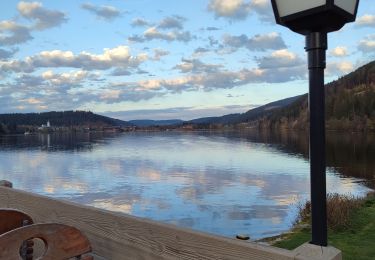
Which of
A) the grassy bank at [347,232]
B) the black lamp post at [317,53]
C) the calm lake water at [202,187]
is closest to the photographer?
the black lamp post at [317,53]

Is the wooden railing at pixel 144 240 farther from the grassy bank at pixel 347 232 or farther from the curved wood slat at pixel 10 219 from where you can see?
the grassy bank at pixel 347 232

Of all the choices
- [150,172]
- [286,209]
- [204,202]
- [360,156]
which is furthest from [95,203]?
[360,156]

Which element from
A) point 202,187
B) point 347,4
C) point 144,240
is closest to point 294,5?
point 347,4

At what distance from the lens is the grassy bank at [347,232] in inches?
584

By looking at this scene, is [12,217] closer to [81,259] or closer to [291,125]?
[81,259]

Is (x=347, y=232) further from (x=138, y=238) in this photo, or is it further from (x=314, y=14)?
(x=314, y=14)

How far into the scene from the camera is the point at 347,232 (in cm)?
1791

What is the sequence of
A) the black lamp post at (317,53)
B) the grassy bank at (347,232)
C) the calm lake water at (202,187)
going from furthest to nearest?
the calm lake water at (202,187)
the grassy bank at (347,232)
the black lamp post at (317,53)

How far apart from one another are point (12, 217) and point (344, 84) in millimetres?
210380

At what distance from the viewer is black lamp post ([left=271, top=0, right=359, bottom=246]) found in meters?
2.64

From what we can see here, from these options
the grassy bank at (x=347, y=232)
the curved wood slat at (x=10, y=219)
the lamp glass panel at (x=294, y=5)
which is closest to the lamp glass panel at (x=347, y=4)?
the lamp glass panel at (x=294, y=5)

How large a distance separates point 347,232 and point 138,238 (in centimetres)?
1669

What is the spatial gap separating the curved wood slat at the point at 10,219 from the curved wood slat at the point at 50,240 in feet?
2.13

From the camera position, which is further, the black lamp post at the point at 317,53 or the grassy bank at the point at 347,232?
the grassy bank at the point at 347,232
